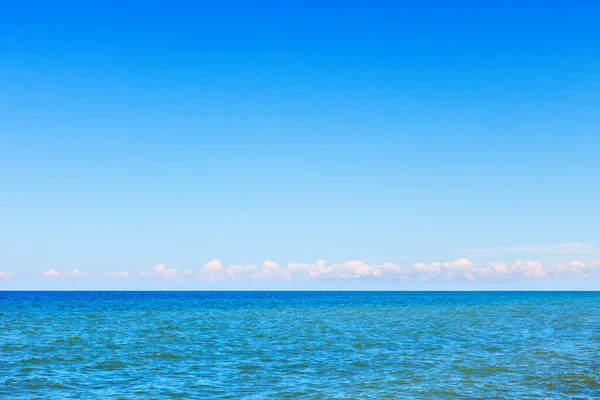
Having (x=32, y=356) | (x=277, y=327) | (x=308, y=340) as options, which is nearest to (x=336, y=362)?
(x=308, y=340)

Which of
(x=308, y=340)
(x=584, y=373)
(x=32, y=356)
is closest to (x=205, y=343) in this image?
(x=308, y=340)

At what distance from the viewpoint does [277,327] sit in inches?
2248

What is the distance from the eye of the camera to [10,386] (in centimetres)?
2488

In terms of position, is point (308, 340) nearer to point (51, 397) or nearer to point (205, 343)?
point (205, 343)

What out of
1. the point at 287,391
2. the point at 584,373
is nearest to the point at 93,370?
the point at 287,391

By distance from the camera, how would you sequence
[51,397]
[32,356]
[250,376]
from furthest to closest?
[32,356] < [250,376] < [51,397]

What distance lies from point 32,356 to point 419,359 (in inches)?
923

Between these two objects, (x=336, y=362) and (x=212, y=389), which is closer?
(x=212, y=389)

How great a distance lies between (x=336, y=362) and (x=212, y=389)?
9.35m

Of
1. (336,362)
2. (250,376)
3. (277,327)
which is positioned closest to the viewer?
(250,376)

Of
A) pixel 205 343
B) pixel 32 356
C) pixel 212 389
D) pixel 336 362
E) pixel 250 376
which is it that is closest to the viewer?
pixel 212 389

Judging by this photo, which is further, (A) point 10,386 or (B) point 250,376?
(B) point 250,376

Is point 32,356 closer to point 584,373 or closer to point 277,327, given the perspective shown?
point 277,327

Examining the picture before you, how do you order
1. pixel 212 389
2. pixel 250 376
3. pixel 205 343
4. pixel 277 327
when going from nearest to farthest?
pixel 212 389 < pixel 250 376 < pixel 205 343 < pixel 277 327
